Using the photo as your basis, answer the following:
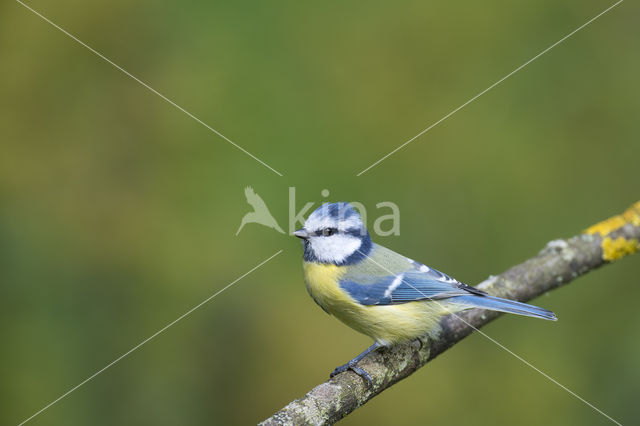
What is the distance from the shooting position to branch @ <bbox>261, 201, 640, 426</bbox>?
64.2 inches

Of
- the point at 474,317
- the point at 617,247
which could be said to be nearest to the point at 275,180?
the point at 474,317

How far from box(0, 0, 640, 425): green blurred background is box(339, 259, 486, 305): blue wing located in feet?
2.01

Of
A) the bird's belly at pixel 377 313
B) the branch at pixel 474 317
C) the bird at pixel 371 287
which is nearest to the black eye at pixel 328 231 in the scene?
the bird at pixel 371 287

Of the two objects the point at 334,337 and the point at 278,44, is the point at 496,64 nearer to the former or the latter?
the point at 278,44

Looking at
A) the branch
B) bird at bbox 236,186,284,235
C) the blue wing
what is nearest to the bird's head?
the blue wing

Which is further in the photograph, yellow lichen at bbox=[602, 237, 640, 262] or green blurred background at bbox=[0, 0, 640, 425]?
green blurred background at bbox=[0, 0, 640, 425]

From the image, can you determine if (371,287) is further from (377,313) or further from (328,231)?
(328,231)

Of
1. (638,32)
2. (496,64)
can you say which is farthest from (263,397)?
(638,32)

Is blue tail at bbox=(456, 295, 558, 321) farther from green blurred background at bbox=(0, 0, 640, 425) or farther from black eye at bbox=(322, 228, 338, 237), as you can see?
green blurred background at bbox=(0, 0, 640, 425)

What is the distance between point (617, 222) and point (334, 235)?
1.28 meters

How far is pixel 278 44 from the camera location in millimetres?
2832

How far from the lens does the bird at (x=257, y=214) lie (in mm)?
2664

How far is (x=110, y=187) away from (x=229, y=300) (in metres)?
0.81

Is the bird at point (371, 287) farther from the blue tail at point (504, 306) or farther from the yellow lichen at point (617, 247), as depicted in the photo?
the yellow lichen at point (617, 247)
